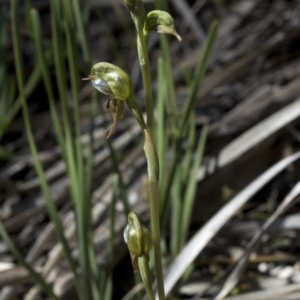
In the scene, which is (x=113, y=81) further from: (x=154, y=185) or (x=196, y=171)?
(x=196, y=171)

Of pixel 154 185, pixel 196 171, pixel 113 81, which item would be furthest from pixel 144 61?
pixel 196 171

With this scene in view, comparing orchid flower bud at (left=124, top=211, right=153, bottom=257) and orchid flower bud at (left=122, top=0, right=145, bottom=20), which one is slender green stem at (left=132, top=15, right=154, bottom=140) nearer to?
orchid flower bud at (left=122, top=0, right=145, bottom=20)

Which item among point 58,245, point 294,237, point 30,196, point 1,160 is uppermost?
point 1,160

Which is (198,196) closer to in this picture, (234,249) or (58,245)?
(234,249)

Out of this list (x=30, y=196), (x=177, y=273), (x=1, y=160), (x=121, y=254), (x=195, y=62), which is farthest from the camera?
(x=195, y=62)

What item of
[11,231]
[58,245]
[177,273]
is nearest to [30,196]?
[11,231]
